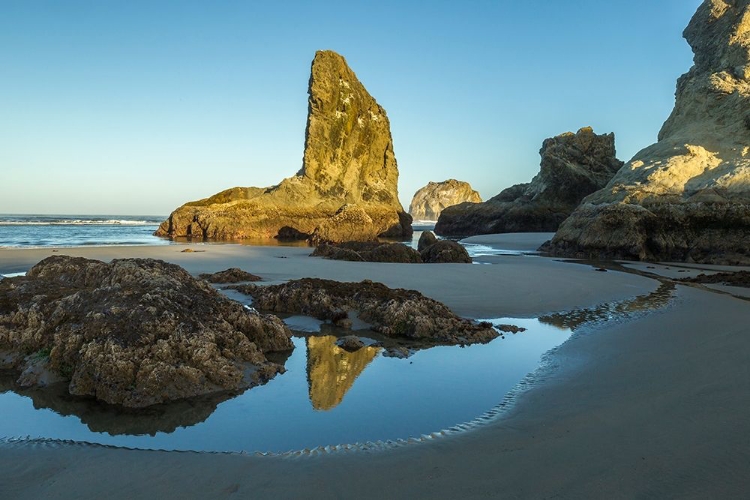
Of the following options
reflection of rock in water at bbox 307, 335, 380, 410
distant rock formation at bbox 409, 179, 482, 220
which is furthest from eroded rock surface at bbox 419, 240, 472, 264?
distant rock formation at bbox 409, 179, 482, 220

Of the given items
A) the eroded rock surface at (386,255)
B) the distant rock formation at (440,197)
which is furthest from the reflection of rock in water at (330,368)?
the distant rock formation at (440,197)

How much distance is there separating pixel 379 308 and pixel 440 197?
14515 cm

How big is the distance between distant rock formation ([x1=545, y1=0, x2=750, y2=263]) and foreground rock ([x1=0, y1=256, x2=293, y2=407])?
19.7m

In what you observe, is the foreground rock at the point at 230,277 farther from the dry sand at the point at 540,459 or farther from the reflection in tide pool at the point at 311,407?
the dry sand at the point at 540,459

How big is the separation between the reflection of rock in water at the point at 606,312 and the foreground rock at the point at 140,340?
14.4ft

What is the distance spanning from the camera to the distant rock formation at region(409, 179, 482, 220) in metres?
141

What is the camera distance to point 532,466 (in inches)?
112

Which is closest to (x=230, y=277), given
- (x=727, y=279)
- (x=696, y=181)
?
(x=727, y=279)

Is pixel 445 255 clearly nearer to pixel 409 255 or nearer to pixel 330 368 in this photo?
pixel 409 255

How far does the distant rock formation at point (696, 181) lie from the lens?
19.9 meters

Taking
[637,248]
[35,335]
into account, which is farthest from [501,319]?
[637,248]

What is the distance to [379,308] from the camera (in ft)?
23.7

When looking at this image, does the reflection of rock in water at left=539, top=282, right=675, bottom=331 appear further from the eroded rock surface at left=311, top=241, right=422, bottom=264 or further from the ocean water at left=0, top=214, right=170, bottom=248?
the ocean water at left=0, top=214, right=170, bottom=248

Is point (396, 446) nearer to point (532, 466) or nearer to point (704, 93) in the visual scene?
point (532, 466)
